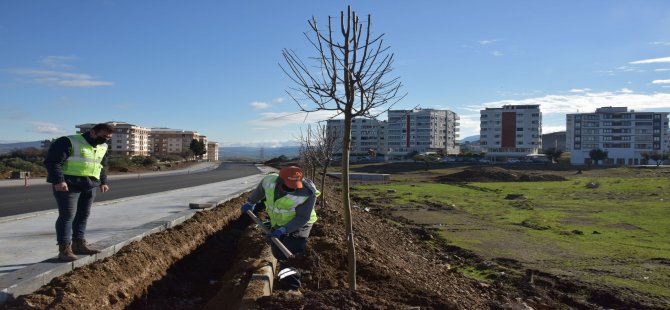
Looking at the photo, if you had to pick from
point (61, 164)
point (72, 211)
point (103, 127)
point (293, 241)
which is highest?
point (103, 127)

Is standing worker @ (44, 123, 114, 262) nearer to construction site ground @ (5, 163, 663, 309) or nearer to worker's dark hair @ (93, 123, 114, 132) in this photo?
worker's dark hair @ (93, 123, 114, 132)

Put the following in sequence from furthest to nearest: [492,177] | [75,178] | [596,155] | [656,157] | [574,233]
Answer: [596,155]
[656,157]
[492,177]
[574,233]
[75,178]

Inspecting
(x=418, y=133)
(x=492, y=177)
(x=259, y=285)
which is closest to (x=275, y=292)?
(x=259, y=285)

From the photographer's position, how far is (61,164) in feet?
→ 17.4

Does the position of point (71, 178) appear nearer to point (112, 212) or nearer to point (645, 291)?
point (112, 212)

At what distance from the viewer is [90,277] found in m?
5.31

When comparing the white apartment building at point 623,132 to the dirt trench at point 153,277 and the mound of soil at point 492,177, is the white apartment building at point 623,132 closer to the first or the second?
the mound of soil at point 492,177

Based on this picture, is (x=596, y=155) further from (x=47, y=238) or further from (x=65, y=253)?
(x=65, y=253)

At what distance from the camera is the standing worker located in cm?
527

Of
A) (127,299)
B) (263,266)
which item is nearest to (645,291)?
(263,266)

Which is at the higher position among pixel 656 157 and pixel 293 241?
pixel 293 241

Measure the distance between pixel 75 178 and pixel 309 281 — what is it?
9.01 ft

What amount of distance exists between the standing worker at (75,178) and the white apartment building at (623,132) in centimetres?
11022

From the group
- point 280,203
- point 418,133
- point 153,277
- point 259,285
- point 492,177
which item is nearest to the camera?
point 259,285
